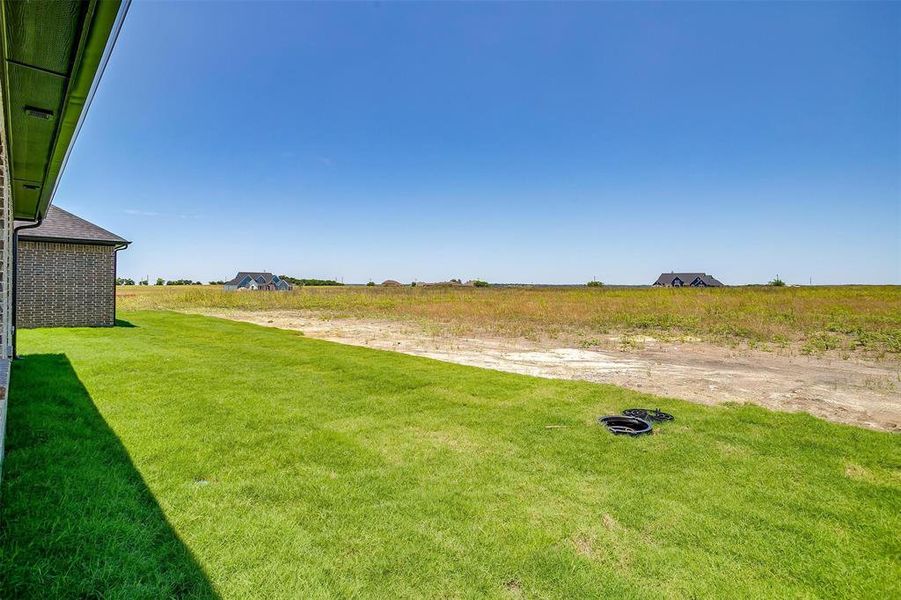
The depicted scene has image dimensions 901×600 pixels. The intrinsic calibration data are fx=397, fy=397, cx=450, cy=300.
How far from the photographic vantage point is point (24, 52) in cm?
221

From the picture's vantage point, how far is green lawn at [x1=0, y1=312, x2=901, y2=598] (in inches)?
81.7

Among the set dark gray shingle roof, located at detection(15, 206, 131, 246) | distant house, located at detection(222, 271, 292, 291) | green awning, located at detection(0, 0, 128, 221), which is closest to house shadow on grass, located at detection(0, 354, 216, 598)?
green awning, located at detection(0, 0, 128, 221)

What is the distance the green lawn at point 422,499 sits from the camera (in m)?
2.07

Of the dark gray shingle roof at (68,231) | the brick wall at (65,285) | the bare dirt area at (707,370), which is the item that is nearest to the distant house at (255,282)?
the dark gray shingle roof at (68,231)

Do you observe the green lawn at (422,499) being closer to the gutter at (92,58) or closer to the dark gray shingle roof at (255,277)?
the gutter at (92,58)

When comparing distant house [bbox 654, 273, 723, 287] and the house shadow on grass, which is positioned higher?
distant house [bbox 654, 273, 723, 287]

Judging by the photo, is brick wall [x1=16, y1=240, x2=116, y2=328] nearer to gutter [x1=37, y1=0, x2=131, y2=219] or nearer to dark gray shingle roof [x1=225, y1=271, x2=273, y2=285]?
gutter [x1=37, y1=0, x2=131, y2=219]

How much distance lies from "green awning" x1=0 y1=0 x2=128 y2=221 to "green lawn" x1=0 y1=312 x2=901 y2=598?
260 centimetres

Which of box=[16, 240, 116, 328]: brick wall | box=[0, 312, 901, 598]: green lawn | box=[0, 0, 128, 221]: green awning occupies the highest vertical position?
box=[0, 0, 128, 221]: green awning

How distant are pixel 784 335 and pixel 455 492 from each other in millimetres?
16283

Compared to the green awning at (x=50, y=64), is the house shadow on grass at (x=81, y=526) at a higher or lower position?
lower

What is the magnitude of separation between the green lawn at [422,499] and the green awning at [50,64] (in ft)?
8.54

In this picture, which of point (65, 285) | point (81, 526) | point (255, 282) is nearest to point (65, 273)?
point (65, 285)

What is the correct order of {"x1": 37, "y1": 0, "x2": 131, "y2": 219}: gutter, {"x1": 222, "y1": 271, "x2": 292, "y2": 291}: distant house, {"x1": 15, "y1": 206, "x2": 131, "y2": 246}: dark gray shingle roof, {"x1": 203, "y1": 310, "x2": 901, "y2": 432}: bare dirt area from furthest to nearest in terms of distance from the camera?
{"x1": 222, "y1": 271, "x2": 292, "y2": 291}: distant house → {"x1": 15, "y1": 206, "x2": 131, "y2": 246}: dark gray shingle roof → {"x1": 203, "y1": 310, "x2": 901, "y2": 432}: bare dirt area → {"x1": 37, "y1": 0, "x2": 131, "y2": 219}: gutter
